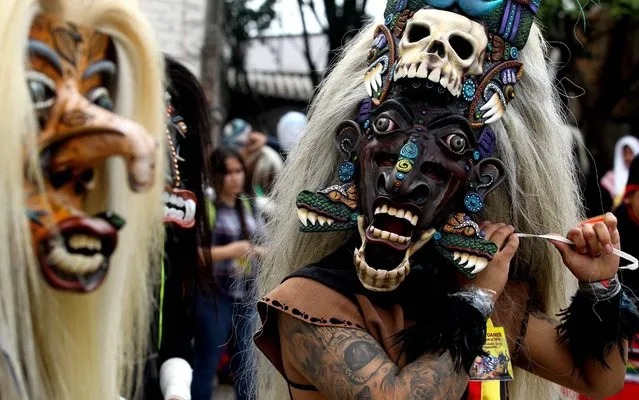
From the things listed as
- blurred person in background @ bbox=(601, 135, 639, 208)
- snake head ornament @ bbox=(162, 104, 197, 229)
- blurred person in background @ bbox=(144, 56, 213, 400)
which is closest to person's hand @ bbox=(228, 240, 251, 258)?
blurred person in background @ bbox=(144, 56, 213, 400)

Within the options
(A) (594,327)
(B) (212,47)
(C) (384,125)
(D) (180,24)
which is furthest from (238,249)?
(B) (212,47)

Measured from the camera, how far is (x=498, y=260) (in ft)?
8.62

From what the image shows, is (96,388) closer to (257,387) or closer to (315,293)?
(315,293)

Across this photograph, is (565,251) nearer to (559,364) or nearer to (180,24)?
(559,364)

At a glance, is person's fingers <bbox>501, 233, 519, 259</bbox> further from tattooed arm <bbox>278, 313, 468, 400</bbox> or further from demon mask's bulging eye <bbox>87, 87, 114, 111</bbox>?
demon mask's bulging eye <bbox>87, 87, 114, 111</bbox>

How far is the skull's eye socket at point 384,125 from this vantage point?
2.56 metres

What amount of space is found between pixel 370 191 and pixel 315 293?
0.27 meters

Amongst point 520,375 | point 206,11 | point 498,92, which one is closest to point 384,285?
point 498,92

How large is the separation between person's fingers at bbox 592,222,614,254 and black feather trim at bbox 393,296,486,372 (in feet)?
1.41

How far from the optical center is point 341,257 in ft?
8.78

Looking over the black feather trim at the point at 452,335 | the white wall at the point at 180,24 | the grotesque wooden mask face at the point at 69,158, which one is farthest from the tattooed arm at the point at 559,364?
the white wall at the point at 180,24

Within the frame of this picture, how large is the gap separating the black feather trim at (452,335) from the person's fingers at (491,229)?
0.23 meters

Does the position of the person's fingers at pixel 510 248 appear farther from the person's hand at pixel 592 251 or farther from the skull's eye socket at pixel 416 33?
the skull's eye socket at pixel 416 33

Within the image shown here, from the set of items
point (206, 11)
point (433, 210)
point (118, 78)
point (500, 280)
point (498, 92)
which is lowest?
point (206, 11)
